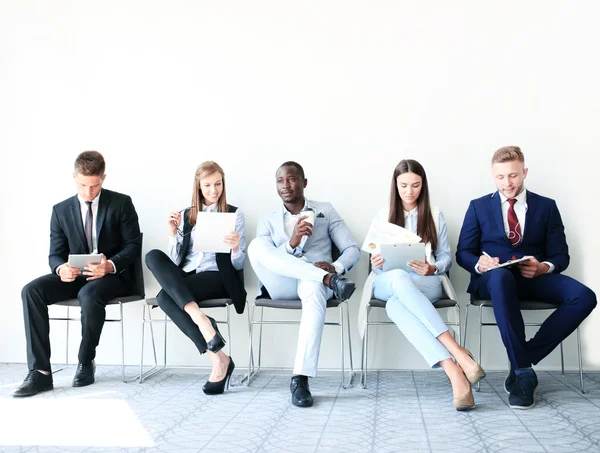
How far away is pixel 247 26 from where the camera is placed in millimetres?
4289

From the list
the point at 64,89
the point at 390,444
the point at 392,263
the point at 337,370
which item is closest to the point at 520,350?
the point at 392,263

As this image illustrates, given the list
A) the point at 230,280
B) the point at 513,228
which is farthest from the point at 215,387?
the point at 513,228

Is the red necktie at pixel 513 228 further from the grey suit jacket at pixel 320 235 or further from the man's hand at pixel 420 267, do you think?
the grey suit jacket at pixel 320 235

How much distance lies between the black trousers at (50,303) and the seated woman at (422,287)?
5.05 feet

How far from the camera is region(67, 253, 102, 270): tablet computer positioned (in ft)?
12.1

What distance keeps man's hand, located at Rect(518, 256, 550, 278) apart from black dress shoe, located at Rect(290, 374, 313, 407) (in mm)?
1278

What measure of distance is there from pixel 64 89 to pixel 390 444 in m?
3.29

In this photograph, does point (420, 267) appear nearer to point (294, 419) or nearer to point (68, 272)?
point (294, 419)

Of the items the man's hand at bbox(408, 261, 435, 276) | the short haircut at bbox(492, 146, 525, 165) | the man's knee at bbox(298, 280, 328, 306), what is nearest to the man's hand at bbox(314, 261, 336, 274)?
the man's knee at bbox(298, 280, 328, 306)

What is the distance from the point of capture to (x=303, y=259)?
3615mm

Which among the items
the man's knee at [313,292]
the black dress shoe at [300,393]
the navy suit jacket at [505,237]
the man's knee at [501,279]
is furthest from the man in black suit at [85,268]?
the man's knee at [501,279]

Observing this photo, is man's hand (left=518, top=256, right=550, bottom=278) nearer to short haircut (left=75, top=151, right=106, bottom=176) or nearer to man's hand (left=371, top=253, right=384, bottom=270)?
man's hand (left=371, top=253, right=384, bottom=270)

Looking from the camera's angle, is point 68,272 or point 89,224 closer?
point 68,272

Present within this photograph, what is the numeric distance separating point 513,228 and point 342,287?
1.11 metres
